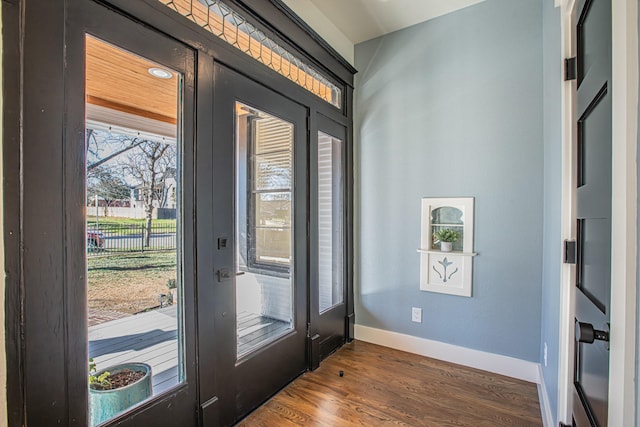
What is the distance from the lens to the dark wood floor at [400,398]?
6.07 ft

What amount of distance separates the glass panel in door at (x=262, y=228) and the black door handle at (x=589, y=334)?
1541mm

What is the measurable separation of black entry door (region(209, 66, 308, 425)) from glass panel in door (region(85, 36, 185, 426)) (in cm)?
21

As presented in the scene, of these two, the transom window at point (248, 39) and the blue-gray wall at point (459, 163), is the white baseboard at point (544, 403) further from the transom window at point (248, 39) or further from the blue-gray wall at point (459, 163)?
the transom window at point (248, 39)

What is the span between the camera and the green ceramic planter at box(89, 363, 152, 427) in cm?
122

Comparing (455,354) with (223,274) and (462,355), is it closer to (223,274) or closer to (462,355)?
(462,355)

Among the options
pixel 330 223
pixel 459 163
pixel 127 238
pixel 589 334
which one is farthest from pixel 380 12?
pixel 589 334

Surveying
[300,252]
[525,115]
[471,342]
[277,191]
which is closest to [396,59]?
[525,115]

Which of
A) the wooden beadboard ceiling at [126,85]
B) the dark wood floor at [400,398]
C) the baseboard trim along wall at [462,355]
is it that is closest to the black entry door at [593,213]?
the dark wood floor at [400,398]

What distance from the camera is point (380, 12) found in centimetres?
255

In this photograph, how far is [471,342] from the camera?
2.50m

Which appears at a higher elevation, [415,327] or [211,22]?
[211,22]

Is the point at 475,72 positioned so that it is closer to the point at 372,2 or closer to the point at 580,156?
the point at 372,2

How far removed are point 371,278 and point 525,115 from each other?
1781 millimetres

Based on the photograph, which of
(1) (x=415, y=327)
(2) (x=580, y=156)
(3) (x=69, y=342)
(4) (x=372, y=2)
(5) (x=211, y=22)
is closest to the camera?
(3) (x=69, y=342)
